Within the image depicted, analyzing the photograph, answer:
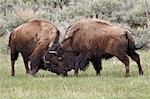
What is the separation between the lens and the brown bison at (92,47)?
593 inches

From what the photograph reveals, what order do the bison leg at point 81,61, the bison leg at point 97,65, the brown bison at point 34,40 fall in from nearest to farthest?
the brown bison at point 34,40, the bison leg at point 81,61, the bison leg at point 97,65

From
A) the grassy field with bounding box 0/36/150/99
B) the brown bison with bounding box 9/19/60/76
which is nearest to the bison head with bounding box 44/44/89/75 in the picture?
the brown bison with bounding box 9/19/60/76

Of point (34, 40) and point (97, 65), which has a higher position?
point (34, 40)

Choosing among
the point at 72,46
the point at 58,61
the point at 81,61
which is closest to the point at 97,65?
the point at 81,61

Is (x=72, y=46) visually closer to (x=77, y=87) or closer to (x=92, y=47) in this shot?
(x=92, y=47)

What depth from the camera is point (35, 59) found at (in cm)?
1543

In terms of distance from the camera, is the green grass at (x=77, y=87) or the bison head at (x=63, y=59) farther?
the bison head at (x=63, y=59)

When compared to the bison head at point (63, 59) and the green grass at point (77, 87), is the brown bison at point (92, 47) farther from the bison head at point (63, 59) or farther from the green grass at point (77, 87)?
the green grass at point (77, 87)

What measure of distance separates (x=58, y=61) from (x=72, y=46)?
2.58 ft

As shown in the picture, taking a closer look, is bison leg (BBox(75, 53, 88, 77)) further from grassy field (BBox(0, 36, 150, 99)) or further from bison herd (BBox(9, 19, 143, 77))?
grassy field (BBox(0, 36, 150, 99))

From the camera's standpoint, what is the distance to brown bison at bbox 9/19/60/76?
1545 centimetres

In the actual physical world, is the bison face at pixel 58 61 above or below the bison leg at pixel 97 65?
above

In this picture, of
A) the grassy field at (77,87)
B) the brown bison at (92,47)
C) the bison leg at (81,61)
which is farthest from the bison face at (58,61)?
the grassy field at (77,87)

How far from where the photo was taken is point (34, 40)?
51.1 feet
